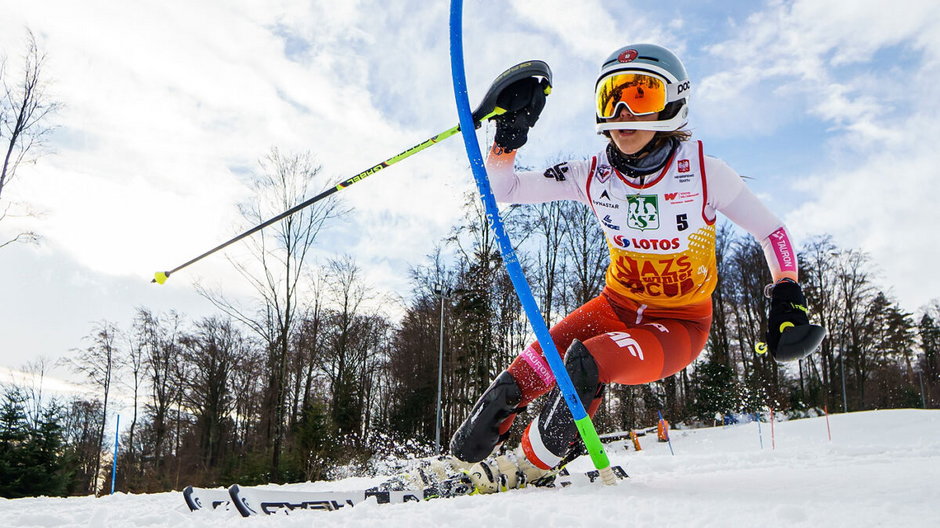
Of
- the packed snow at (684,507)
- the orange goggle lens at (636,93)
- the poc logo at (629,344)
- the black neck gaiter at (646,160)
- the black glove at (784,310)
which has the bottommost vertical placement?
the packed snow at (684,507)

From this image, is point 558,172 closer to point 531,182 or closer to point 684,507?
point 531,182

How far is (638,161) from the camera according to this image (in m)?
2.69

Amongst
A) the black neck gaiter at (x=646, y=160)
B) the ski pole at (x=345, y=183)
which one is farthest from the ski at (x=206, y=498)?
the black neck gaiter at (x=646, y=160)

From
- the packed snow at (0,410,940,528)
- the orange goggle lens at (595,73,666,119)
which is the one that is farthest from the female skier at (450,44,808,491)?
the packed snow at (0,410,940,528)

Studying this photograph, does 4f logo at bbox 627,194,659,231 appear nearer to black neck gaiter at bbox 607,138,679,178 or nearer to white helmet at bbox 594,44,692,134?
black neck gaiter at bbox 607,138,679,178

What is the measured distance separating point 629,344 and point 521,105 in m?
1.34

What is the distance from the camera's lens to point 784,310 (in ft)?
A: 7.89

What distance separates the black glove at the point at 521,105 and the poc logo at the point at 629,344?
44.9 inches

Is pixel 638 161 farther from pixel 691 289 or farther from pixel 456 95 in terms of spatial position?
pixel 456 95

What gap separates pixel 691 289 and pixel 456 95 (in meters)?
1.55

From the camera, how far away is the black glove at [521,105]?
9.73ft

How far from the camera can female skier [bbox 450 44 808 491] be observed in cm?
259

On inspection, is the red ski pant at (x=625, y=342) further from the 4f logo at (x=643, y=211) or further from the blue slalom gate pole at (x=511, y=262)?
the 4f logo at (x=643, y=211)

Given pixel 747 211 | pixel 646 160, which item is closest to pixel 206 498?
pixel 646 160
